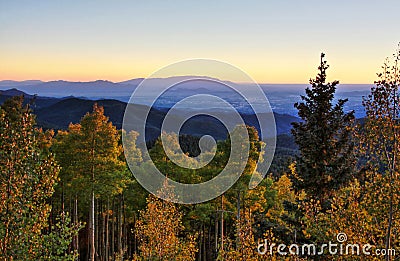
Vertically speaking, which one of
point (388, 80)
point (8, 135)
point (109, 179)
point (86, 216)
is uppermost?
point (388, 80)

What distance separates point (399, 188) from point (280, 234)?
11.2 metres

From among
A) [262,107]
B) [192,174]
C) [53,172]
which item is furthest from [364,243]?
[192,174]

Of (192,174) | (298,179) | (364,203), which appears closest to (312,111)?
(298,179)

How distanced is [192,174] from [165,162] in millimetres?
2586

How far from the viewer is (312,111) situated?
21.2 meters

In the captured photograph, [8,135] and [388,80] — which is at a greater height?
[388,80]

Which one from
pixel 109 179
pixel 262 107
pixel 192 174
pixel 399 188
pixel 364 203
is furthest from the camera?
pixel 192 174

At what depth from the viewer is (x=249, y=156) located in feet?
88.1

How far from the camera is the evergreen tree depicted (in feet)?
66.2

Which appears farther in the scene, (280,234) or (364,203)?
(280,234)

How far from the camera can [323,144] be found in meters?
20.5

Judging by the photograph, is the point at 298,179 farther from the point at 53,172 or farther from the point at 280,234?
the point at 53,172

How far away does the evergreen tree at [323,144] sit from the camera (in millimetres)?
20172

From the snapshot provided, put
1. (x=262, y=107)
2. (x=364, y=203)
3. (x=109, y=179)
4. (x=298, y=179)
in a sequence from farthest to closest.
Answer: (x=109, y=179) → (x=262, y=107) → (x=298, y=179) → (x=364, y=203)
